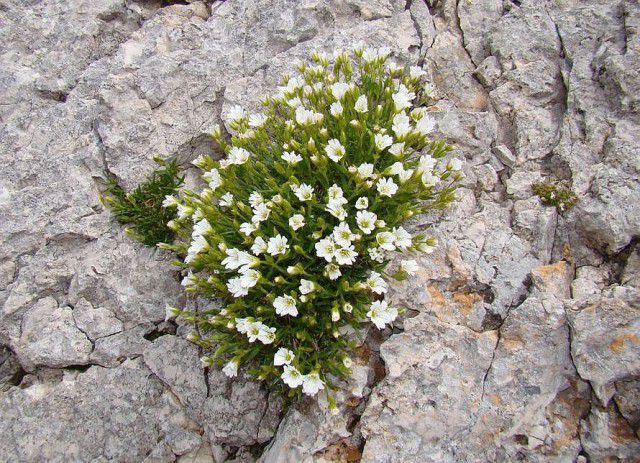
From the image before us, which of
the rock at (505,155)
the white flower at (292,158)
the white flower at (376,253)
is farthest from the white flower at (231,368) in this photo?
the rock at (505,155)

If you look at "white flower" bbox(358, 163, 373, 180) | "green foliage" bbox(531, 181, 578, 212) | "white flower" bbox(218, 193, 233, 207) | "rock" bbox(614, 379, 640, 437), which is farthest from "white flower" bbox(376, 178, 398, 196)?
"rock" bbox(614, 379, 640, 437)

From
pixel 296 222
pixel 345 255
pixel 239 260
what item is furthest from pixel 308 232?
pixel 239 260

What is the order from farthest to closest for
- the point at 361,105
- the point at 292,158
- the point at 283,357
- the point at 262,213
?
the point at 361,105, the point at 292,158, the point at 262,213, the point at 283,357

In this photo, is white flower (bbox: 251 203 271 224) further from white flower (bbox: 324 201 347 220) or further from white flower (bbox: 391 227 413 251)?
white flower (bbox: 391 227 413 251)

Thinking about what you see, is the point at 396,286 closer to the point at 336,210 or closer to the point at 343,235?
the point at 343,235

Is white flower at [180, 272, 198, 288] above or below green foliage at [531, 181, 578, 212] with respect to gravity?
below
